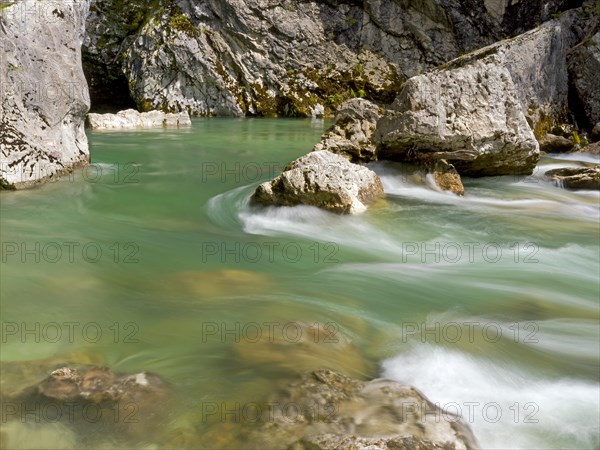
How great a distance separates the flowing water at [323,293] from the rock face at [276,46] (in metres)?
17.8

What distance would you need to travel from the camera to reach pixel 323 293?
4355 mm

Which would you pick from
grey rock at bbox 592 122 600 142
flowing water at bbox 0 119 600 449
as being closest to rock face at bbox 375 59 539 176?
flowing water at bbox 0 119 600 449

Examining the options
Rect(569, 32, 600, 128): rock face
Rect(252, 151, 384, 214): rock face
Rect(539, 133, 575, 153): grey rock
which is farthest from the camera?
Rect(569, 32, 600, 128): rock face

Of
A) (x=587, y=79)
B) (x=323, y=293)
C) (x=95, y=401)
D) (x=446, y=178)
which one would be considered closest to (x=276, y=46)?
(x=587, y=79)

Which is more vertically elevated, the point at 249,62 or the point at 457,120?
the point at 249,62

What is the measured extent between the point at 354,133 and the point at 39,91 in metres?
5.50

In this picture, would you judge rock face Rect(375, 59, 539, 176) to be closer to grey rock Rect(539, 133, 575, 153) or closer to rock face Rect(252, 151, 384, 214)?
rock face Rect(252, 151, 384, 214)

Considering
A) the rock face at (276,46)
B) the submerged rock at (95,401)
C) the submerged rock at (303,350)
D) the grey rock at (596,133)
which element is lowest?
the submerged rock at (95,401)

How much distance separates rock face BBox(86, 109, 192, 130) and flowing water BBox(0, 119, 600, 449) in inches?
386

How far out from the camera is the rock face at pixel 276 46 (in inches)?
974

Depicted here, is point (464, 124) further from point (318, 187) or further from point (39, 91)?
point (39, 91)

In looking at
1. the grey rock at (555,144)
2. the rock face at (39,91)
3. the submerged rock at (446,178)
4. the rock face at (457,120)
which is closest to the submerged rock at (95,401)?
the rock face at (39,91)

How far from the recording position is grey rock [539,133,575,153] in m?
12.0

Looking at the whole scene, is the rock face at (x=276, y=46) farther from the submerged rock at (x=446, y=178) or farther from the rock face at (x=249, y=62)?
the submerged rock at (x=446, y=178)
